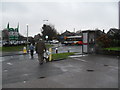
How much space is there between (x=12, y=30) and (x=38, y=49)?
18.0 meters

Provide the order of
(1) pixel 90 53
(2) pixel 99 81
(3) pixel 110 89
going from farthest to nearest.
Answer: (1) pixel 90 53, (2) pixel 99 81, (3) pixel 110 89

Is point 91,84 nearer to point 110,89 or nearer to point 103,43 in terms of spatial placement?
point 110,89

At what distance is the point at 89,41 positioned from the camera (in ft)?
57.0

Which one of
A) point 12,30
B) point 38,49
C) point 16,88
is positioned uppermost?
point 12,30

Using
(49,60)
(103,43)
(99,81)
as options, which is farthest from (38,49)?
(103,43)

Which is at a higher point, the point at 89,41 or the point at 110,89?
the point at 89,41

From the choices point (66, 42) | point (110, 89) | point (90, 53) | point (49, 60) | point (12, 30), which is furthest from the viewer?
point (66, 42)

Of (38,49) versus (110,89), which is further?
(38,49)

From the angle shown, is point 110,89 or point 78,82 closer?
point 110,89

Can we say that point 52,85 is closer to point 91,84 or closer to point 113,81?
point 91,84

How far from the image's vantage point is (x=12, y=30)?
26.8 metres

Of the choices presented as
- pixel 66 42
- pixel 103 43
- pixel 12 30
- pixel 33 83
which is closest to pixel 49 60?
pixel 33 83

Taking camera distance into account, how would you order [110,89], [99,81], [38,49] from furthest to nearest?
[38,49] → [99,81] → [110,89]

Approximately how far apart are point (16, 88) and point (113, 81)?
13.0 feet
